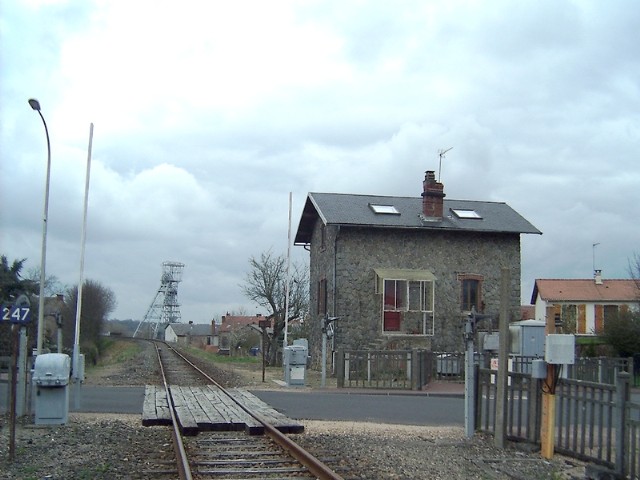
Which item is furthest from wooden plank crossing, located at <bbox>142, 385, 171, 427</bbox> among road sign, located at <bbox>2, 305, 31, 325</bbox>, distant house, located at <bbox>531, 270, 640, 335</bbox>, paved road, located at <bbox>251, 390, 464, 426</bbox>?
distant house, located at <bbox>531, 270, 640, 335</bbox>

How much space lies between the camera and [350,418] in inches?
599

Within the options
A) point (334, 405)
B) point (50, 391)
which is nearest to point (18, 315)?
point (50, 391)

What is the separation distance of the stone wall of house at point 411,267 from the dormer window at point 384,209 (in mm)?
Result: 975

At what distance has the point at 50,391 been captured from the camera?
519 inches

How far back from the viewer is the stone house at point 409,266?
Answer: 30.7 metres

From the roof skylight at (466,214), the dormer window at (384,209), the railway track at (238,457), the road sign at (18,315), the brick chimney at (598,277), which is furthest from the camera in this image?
the brick chimney at (598,277)

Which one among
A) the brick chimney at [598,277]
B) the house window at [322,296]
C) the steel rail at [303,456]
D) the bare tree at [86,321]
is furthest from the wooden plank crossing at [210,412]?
the brick chimney at [598,277]

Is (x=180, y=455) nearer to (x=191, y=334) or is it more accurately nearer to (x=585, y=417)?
(x=585, y=417)

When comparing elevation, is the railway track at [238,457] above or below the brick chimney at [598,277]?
below

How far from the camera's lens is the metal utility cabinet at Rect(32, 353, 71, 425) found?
13.1 meters

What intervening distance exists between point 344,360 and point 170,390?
582cm

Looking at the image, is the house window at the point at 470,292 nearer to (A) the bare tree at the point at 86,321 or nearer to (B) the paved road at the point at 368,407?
(B) the paved road at the point at 368,407

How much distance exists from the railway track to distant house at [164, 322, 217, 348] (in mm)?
104147

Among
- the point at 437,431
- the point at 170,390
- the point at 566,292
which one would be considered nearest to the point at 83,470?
the point at 437,431
